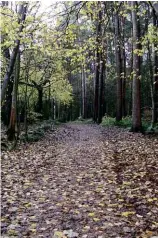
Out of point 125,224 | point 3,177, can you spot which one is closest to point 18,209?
point 125,224

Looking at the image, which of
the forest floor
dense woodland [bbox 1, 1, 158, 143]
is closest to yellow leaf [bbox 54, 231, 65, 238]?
the forest floor

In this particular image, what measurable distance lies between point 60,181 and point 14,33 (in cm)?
462

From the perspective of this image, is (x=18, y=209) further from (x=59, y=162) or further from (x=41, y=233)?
(x=59, y=162)

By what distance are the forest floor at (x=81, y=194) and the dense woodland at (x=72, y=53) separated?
10.5 feet

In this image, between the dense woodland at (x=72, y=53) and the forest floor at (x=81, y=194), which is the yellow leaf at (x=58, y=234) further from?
the dense woodland at (x=72, y=53)

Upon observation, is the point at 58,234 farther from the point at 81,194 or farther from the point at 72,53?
the point at 72,53

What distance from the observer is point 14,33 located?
9.23 meters

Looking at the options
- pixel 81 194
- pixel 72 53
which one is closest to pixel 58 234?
pixel 81 194

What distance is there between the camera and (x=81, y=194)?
6.38 metres

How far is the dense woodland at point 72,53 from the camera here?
9.59m

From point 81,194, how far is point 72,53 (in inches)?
219

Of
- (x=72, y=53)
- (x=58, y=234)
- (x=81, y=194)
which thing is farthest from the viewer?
(x=72, y=53)

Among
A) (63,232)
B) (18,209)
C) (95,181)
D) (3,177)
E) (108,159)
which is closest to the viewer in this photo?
(63,232)

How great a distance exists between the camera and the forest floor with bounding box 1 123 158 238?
15.3 ft
